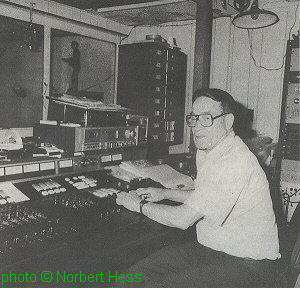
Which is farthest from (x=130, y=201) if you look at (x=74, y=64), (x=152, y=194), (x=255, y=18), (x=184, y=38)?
(x=184, y=38)

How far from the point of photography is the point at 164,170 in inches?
109

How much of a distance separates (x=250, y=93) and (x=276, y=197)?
4.38ft

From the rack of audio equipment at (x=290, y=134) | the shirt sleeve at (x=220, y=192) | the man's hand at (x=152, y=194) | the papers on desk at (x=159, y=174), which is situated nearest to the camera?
the shirt sleeve at (x=220, y=192)

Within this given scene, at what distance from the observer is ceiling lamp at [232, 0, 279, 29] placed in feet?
10.2

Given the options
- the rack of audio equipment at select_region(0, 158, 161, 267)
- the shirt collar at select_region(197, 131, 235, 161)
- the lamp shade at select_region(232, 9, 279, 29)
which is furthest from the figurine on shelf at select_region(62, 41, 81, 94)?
the shirt collar at select_region(197, 131, 235, 161)

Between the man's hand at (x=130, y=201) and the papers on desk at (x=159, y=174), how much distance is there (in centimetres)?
57

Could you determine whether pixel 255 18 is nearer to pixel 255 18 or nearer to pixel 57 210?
pixel 255 18

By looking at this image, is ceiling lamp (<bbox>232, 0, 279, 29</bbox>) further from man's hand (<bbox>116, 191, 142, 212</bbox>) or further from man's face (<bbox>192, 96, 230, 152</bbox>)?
man's hand (<bbox>116, 191, 142, 212</bbox>)

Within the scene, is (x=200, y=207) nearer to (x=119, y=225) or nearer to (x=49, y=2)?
(x=119, y=225)

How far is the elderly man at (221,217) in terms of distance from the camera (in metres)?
1.65

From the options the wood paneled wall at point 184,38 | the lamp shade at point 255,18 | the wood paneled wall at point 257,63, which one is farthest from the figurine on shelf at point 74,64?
the lamp shade at point 255,18

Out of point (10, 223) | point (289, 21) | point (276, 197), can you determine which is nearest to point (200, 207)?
point (10, 223)

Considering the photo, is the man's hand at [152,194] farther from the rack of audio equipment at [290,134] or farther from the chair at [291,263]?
the rack of audio equipment at [290,134]

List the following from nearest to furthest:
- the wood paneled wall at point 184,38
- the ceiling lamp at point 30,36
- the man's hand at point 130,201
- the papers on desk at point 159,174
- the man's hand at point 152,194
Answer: the man's hand at point 130,201 → the man's hand at point 152,194 → the papers on desk at point 159,174 → the ceiling lamp at point 30,36 → the wood paneled wall at point 184,38
